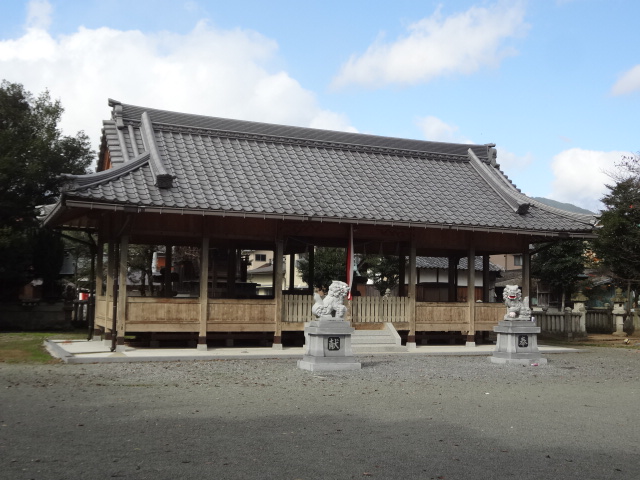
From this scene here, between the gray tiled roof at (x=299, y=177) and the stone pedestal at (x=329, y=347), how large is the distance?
3679 mm

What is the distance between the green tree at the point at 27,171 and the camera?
930 inches

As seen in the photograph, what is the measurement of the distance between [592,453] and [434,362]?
9432mm

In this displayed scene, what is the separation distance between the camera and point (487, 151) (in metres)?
24.4

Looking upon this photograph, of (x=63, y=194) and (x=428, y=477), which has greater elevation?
(x=63, y=194)

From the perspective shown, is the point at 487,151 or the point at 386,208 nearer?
the point at 386,208

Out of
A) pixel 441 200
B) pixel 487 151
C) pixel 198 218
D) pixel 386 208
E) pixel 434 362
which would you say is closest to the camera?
pixel 434 362

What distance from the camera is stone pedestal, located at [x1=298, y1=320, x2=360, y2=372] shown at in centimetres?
1430

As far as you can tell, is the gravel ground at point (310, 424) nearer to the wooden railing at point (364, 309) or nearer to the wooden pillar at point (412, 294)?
the wooden railing at point (364, 309)

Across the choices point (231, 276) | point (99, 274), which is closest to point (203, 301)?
point (231, 276)

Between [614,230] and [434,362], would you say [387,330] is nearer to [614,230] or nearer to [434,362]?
[434,362]

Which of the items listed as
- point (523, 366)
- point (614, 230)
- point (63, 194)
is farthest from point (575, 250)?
point (63, 194)

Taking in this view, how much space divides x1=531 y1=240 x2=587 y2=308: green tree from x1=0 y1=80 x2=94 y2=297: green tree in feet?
96.4

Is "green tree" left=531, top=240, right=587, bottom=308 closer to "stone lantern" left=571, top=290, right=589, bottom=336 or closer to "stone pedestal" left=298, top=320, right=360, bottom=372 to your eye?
"stone lantern" left=571, top=290, right=589, bottom=336

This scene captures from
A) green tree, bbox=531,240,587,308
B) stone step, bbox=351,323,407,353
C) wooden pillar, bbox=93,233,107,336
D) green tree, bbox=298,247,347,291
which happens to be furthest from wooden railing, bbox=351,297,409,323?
green tree, bbox=531,240,587,308
